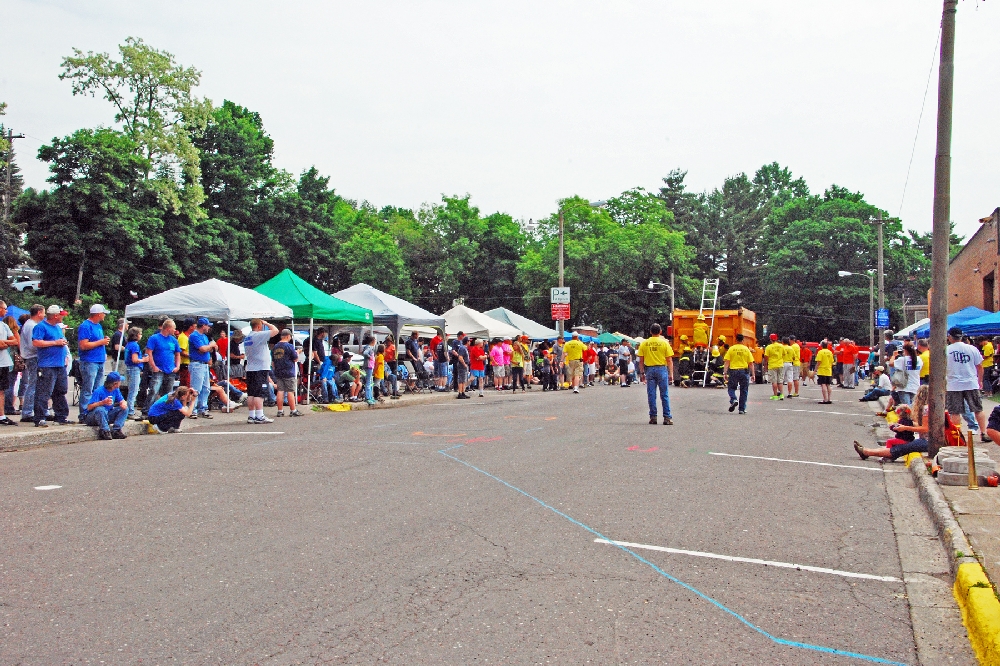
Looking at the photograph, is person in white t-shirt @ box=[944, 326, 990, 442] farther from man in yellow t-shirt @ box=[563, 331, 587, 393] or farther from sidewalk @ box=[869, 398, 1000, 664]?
man in yellow t-shirt @ box=[563, 331, 587, 393]

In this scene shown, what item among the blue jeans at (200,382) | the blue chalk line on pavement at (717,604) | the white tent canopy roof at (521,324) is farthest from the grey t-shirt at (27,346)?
the white tent canopy roof at (521,324)

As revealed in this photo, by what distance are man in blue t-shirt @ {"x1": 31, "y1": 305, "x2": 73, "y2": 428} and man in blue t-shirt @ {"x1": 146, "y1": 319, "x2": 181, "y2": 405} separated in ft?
4.45

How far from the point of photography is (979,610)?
446 centimetres

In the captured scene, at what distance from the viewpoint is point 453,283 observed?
200 feet

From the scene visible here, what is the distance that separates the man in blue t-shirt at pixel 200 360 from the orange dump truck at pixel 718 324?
19557mm

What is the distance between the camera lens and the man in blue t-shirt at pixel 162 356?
43.7 feet

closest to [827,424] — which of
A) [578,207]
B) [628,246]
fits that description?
[628,246]

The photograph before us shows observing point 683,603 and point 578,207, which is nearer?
point 683,603

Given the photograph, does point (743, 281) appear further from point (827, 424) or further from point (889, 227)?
point (827, 424)

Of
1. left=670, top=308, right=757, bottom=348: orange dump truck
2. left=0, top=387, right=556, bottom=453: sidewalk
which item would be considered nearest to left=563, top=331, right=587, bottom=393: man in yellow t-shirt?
left=670, top=308, right=757, bottom=348: orange dump truck

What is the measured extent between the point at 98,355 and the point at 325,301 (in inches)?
291

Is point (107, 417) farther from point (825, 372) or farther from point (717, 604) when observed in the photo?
point (825, 372)

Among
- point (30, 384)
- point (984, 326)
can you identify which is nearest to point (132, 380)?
point (30, 384)

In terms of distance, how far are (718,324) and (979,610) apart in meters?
26.7
